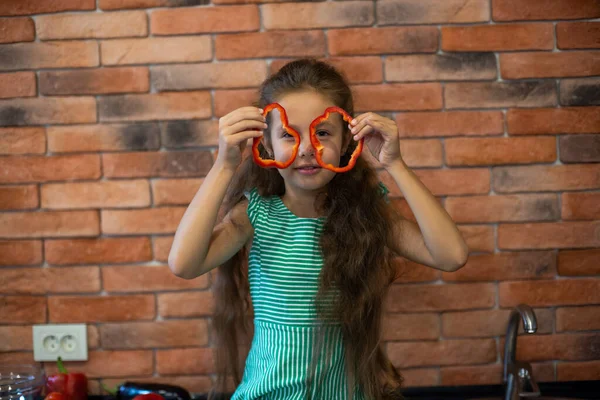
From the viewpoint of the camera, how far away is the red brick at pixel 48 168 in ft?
6.45

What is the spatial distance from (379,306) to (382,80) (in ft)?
2.16

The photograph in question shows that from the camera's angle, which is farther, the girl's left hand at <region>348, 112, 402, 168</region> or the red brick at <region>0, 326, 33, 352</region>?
the red brick at <region>0, 326, 33, 352</region>

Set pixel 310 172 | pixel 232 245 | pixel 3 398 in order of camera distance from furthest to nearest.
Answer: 1. pixel 3 398
2. pixel 232 245
3. pixel 310 172

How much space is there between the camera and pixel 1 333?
200cm

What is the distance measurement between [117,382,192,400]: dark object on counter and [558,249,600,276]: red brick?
1.14 m

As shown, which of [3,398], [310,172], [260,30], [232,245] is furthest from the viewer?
[260,30]

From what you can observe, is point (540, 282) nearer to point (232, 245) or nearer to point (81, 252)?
point (232, 245)

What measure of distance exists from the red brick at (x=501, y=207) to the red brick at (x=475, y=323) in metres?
0.27

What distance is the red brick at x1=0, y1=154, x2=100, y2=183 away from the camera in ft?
6.45

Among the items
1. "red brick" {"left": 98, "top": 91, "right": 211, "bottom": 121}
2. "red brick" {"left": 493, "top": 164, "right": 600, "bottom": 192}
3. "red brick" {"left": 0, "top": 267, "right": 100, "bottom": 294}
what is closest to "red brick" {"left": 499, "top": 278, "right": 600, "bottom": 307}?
"red brick" {"left": 493, "top": 164, "right": 600, "bottom": 192}

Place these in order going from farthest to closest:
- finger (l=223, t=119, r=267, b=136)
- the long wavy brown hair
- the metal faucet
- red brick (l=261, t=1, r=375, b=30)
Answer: red brick (l=261, t=1, r=375, b=30)
the metal faucet
the long wavy brown hair
finger (l=223, t=119, r=267, b=136)

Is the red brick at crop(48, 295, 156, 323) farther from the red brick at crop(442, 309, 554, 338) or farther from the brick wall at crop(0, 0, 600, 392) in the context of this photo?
the red brick at crop(442, 309, 554, 338)

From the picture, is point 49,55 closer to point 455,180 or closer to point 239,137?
point 239,137

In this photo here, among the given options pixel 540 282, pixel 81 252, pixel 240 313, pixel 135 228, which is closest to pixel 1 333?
pixel 81 252
